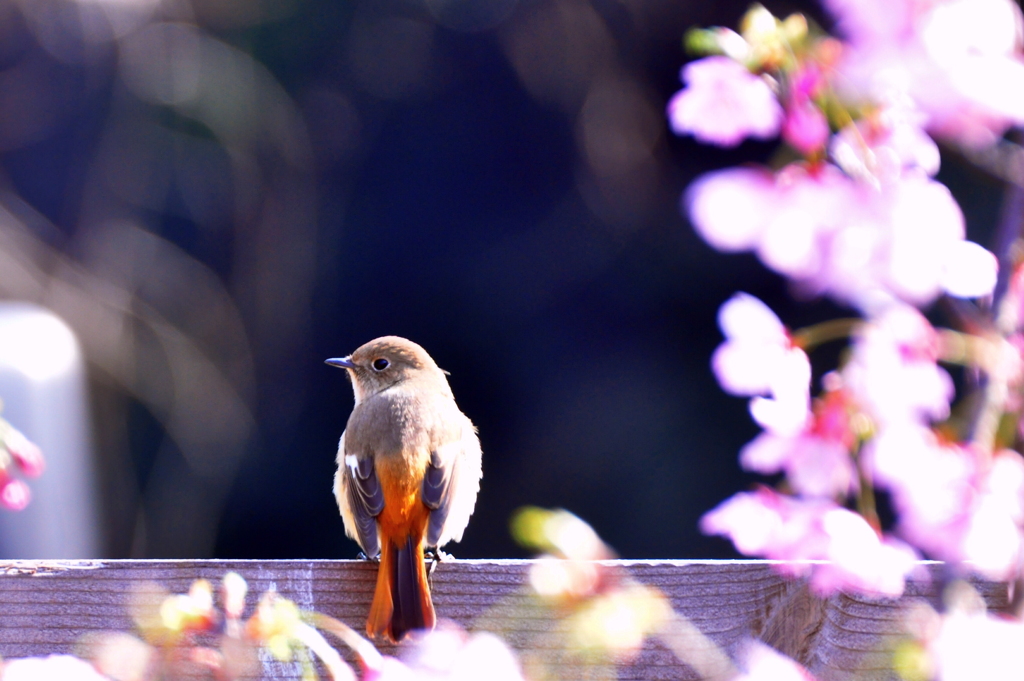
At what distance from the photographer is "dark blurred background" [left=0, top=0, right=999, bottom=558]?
423 centimetres

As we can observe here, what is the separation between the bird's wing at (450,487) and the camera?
2404 millimetres

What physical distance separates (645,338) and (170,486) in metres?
1.85

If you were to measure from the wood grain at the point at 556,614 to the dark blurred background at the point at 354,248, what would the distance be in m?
2.52

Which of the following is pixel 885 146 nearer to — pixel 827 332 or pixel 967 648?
pixel 827 332

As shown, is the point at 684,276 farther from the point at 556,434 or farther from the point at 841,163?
the point at 841,163

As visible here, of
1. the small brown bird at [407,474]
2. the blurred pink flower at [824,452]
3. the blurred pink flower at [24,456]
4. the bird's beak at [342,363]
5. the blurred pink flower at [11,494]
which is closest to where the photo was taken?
the blurred pink flower at [824,452]

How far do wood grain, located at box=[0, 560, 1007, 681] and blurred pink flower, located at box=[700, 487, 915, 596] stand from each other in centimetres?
37

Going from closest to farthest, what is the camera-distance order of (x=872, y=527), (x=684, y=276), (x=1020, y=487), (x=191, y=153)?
(x=1020, y=487) < (x=872, y=527) < (x=684, y=276) < (x=191, y=153)

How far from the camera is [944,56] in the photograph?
2.48ft

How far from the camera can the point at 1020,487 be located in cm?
88

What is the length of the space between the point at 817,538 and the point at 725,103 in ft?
1.35

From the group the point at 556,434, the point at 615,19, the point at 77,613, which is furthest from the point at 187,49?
the point at 77,613

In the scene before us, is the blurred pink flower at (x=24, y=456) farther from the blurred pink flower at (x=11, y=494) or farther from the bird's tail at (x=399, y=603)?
the bird's tail at (x=399, y=603)

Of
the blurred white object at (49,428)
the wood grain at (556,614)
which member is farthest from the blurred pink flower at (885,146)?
the blurred white object at (49,428)
